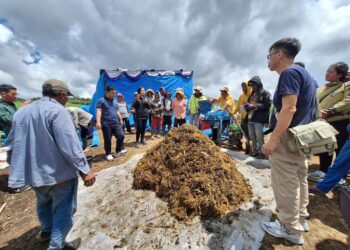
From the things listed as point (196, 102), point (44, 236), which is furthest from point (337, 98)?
point (44, 236)

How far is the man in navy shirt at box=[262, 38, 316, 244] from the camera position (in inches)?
72.7

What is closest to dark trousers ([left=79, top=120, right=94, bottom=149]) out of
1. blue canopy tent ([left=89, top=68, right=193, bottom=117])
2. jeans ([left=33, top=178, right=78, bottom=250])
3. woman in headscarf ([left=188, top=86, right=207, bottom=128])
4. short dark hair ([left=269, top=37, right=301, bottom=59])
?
woman in headscarf ([left=188, top=86, right=207, bottom=128])

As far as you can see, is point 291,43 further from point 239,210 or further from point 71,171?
point 71,171

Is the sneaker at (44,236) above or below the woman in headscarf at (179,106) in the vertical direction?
below

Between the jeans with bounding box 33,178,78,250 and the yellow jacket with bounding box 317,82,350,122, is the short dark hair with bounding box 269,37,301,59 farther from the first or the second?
the jeans with bounding box 33,178,78,250

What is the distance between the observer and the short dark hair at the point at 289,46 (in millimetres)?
1918

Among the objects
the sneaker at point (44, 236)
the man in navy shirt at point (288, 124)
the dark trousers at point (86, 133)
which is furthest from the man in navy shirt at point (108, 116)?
the man in navy shirt at point (288, 124)

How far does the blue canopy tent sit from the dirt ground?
24.9 feet

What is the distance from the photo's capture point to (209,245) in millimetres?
2123

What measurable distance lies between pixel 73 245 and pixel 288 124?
270 centimetres

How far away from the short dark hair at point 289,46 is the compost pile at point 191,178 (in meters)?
1.83

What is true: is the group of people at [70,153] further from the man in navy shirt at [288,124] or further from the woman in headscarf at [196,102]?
the woman in headscarf at [196,102]

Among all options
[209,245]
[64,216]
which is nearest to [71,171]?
[64,216]

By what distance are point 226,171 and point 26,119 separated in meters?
2.71
